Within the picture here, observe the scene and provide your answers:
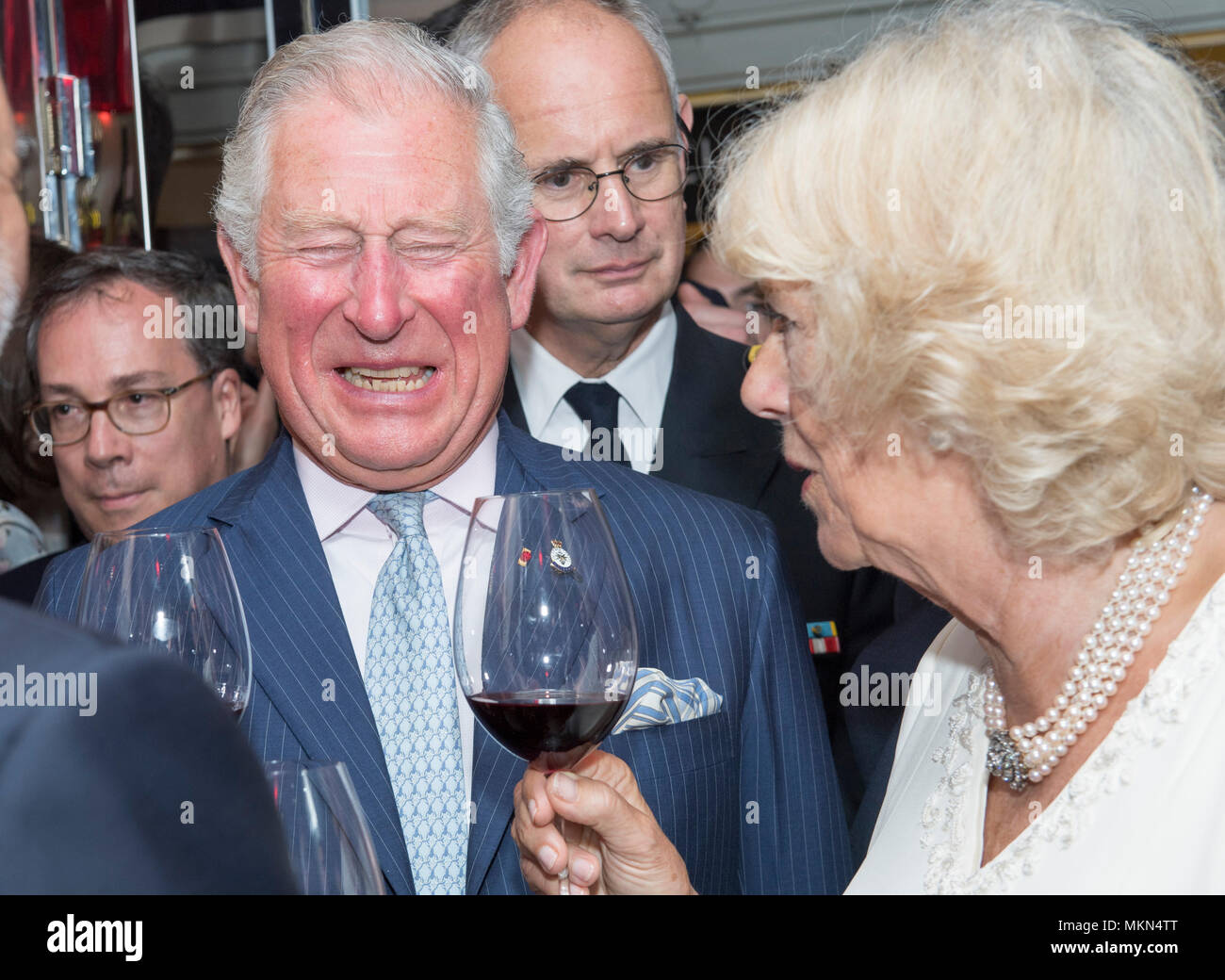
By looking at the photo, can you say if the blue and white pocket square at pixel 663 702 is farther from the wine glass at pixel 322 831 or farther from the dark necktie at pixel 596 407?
the dark necktie at pixel 596 407

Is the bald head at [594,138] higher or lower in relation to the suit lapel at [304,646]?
higher

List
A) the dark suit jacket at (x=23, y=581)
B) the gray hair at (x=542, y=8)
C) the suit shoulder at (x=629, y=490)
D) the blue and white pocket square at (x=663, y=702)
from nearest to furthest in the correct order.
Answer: the blue and white pocket square at (x=663, y=702) → the suit shoulder at (x=629, y=490) → the dark suit jacket at (x=23, y=581) → the gray hair at (x=542, y=8)

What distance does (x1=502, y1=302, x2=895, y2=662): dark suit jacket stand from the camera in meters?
2.54

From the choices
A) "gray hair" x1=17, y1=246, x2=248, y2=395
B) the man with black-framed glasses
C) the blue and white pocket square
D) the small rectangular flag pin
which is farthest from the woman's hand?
"gray hair" x1=17, y1=246, x2=248, y2=395

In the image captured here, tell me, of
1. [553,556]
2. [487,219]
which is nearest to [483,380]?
[487,219]

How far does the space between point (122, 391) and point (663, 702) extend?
4.95ft

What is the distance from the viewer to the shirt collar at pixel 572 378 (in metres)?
2.59

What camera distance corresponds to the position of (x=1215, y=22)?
4.01 meters

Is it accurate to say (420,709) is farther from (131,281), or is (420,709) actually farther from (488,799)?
(131,281)

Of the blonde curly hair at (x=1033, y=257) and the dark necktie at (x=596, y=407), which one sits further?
the dark necktie at (x=596, y=407)

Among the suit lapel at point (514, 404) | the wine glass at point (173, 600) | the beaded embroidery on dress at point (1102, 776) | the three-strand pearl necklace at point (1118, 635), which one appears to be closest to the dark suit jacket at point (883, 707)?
the beaded embroidery on dress at point (1102, 776)

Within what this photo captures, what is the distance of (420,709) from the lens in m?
1.61

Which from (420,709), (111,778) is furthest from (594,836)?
(111,778)

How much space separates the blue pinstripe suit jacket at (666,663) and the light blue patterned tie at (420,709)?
0.03 m
